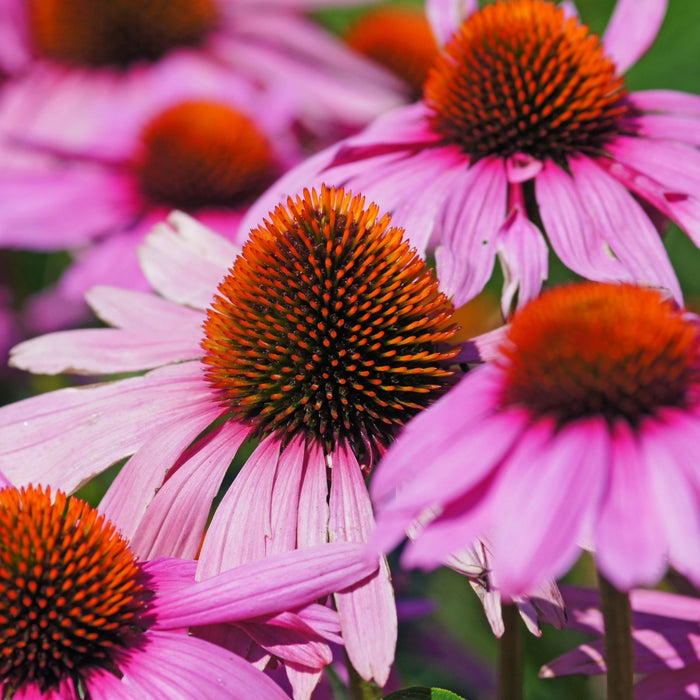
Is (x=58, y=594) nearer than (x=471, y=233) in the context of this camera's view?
Yes

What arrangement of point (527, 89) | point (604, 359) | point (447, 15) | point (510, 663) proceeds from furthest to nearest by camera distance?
point (447, 15) → point (527, 89) → point (510, 663) → point (604, 359)

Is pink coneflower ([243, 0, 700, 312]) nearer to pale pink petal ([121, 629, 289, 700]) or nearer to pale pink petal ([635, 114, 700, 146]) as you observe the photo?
pale pink petal ([635, 114, 700, 146])

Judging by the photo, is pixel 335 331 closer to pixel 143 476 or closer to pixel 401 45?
pixel 143 476

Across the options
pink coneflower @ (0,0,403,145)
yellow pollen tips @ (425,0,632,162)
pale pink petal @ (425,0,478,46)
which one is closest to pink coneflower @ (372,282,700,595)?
yellow pollen tips @ (425,0,632,162)

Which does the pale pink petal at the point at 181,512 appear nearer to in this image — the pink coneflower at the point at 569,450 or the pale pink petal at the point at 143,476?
the pale pink petal at the point at 143,476

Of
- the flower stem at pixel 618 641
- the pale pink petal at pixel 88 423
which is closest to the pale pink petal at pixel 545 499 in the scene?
the flower stem at pixel 618 641

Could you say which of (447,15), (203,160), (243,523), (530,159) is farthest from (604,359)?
(203,160)

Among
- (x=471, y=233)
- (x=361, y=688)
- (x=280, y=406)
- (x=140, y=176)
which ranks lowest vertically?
(x=140, y=176)
